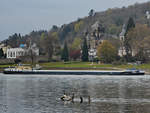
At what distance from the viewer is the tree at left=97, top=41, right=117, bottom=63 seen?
484ft

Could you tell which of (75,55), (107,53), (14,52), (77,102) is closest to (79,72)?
(107,53)

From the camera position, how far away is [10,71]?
118688 mm

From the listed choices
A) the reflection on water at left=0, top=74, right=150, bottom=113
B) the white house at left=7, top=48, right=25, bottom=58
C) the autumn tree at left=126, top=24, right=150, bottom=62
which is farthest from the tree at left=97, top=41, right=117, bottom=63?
the reflection on water at left=0, top=74, right=150, bottom=113

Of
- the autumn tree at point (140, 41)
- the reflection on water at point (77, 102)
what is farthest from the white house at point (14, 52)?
the reflection on water at point (77, 102)

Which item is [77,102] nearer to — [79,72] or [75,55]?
[79,72]

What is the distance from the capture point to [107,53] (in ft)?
486

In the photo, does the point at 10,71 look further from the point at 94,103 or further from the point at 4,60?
the point at 94,103

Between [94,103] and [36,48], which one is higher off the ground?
[36,48]

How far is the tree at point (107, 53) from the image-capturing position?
147375 mm

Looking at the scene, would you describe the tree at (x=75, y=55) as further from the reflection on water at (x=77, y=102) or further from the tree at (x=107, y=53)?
the reflection on water at (x=77, y=102)

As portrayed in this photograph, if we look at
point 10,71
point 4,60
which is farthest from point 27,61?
point 10,71

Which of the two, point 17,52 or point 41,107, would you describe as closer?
point 41,107

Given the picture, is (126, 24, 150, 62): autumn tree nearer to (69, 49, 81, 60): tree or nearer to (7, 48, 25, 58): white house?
(69, 49, 81, 60): tree

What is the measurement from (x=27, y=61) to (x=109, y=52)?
3272cm
